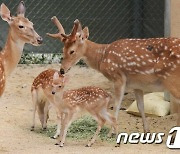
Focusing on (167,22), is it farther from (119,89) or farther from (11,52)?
(11,52)

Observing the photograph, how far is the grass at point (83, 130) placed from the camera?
27.1 ft

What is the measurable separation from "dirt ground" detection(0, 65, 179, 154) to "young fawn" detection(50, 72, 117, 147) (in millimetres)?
264

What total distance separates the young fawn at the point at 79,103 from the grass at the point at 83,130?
323 mm

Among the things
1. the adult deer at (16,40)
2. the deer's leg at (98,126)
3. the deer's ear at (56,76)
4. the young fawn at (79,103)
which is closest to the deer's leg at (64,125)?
the young fawn at (79,103)

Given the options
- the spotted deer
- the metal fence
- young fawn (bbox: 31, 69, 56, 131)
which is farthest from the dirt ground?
the metal fence

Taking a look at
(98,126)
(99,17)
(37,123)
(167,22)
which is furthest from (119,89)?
(99,17)

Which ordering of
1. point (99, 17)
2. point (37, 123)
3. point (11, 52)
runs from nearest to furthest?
point (11, 52) < point (37, 123) < point (99, 17)

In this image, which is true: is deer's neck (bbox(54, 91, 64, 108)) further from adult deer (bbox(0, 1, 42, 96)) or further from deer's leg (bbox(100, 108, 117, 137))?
adult deer (bbox(0, 1, 42, 96))

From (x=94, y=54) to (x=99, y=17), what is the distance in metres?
4.15

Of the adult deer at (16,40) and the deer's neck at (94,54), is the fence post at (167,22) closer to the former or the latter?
the deer's neck at (94,54)

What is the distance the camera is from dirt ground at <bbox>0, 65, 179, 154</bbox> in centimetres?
762

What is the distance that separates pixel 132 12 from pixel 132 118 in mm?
3907

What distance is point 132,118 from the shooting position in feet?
30.8

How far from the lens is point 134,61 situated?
823 cm
